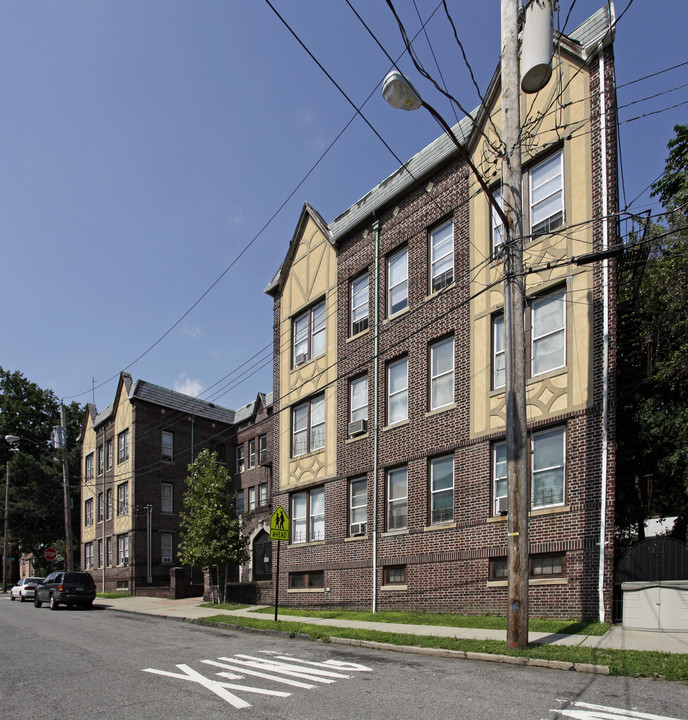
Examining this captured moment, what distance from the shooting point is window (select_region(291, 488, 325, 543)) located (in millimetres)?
22453

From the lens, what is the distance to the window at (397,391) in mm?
19656

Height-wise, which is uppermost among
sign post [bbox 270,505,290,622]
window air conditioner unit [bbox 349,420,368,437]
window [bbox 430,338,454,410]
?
window [bbox 430,338,454,410]

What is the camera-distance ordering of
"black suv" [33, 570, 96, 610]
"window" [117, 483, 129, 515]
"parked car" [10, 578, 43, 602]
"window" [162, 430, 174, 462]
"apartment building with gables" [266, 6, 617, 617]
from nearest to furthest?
"apartment building with gables" [266, 6, 617, 617] < "black suv" [33, 570, 96, 610] < "parked car" [10, 578, 43, 602] < "window" [117, 483, 129, 515] < "window" [162, 430, 174, 462]

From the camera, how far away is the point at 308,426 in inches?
934

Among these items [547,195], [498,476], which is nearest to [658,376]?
[498,476]

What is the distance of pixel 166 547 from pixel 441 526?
2710cm

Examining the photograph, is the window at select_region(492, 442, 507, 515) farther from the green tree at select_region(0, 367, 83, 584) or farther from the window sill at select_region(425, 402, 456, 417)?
the green tree at select_region(0, 367, 83, 584)

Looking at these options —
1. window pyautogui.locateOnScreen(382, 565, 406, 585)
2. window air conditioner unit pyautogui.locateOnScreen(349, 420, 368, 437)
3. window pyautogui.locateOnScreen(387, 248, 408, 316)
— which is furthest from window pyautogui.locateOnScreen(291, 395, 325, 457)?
window pyautogui.locateOnScreen(382, 565, 406, 585)

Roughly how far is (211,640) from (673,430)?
12288 millimetres

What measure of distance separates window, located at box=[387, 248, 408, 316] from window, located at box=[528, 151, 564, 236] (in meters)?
5.06

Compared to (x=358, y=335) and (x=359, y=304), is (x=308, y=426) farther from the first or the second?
(x=359, y=304)

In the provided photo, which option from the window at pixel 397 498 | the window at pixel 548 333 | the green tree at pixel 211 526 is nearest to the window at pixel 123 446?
the green tree at pixel 211 526

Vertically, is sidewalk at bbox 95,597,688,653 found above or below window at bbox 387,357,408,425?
below

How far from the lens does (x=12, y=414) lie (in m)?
56.2
